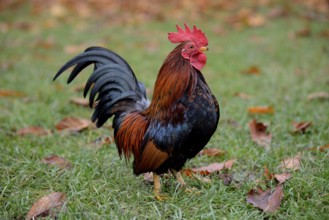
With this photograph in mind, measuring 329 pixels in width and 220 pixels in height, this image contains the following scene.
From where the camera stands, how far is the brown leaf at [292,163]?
361cm

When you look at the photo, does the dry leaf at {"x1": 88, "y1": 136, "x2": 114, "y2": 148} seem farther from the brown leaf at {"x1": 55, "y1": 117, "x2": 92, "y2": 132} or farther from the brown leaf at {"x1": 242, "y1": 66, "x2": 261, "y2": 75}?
the brown leaf at {"x1": 242, "y1": 66, "x2": 261, "y2": 75}

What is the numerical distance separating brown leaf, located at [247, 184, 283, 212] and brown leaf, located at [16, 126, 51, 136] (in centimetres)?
241

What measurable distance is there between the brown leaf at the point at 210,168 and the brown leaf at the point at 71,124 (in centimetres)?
148

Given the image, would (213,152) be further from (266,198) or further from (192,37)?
(192,37)

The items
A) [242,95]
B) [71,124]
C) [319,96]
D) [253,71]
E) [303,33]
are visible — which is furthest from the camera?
[303,33]

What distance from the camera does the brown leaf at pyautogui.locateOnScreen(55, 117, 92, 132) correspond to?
4714 millimetres

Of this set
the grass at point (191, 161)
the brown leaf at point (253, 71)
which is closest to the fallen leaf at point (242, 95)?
the grass at point (191, 161)

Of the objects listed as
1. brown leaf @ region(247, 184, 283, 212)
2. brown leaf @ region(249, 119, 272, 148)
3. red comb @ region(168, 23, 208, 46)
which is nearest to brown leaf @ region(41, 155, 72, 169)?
red comb @ region(168, 23, 208, 46)

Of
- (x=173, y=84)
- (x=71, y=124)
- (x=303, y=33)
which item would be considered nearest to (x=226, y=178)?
(x=173, y=84)

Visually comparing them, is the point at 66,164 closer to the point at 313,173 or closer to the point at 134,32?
the point at 313,173

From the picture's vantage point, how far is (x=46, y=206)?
302 cm

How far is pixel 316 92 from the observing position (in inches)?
227

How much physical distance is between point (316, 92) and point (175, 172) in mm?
3063

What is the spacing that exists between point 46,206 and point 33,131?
175 cm
